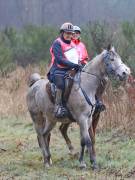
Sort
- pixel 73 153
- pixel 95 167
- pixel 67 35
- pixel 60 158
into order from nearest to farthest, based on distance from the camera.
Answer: pixel 95 167 → pixel 67 35 → pixel 60 158 → pixel 73 153

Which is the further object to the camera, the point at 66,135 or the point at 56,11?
the point at 56,11

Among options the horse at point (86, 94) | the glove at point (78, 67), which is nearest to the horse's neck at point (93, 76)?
the horse at point (86, 94)

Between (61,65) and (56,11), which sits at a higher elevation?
(61,65)

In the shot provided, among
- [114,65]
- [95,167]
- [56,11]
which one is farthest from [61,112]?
[56,11]

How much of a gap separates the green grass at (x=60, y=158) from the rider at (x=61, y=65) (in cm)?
96

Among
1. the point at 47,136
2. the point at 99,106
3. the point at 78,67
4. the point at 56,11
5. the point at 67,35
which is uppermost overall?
the point at 67,35

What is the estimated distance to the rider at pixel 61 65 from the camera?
A: 10.1 metres

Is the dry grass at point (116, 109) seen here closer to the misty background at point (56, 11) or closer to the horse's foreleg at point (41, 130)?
the horse's foreleg at point (41, 130)

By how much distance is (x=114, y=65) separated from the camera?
978 cm

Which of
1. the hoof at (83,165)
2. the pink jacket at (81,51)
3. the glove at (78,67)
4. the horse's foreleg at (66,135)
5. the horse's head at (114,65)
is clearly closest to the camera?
the horse's head at (114,65)

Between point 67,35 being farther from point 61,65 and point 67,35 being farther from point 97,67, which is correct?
point 97,67

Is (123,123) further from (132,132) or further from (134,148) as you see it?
(134,148)

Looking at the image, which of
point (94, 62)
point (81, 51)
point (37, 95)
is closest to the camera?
point (94, 62)

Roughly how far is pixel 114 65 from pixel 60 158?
7.34 feet
